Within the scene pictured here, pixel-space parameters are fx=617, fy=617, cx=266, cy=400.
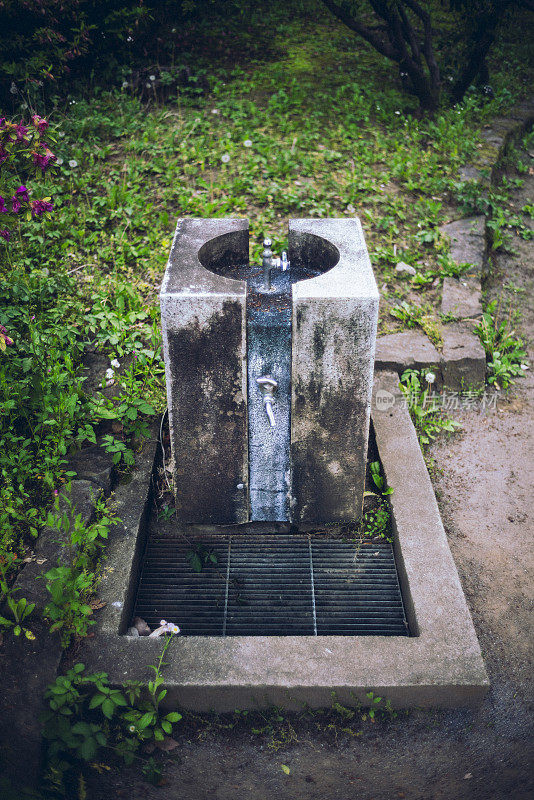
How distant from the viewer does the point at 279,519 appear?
3.10m

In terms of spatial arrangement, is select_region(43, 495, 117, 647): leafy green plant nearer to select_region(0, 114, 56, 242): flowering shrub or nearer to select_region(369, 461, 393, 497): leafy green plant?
select_region(0, 114, 56, 242): flowering shrub

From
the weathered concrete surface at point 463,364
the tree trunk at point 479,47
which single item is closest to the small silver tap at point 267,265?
the weathered concrete surface at point 463,364

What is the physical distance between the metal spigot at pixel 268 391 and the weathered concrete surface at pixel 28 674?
96cm

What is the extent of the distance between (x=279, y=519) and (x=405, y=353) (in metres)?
1.59

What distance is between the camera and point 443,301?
4496 millimetres

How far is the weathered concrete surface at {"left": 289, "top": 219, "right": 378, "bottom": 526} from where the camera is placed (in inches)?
100

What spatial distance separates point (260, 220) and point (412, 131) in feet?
8.02

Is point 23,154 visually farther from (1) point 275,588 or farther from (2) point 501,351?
(2) point 501,351

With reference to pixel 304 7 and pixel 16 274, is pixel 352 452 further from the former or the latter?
pixel 304 7

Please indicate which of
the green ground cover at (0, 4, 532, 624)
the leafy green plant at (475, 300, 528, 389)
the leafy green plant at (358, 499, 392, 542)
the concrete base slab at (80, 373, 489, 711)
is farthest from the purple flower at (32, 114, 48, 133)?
the leafy green plant at (475, 300, 528, 389)

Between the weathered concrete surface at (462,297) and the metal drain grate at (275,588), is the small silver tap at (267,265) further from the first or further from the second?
the weathered concrete surface at (462,297)

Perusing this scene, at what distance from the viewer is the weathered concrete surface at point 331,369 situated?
100 inches

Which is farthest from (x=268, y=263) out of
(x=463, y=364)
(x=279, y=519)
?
(x=463, y=364)

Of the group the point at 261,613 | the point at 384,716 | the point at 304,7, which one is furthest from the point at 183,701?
the point at 304,7
